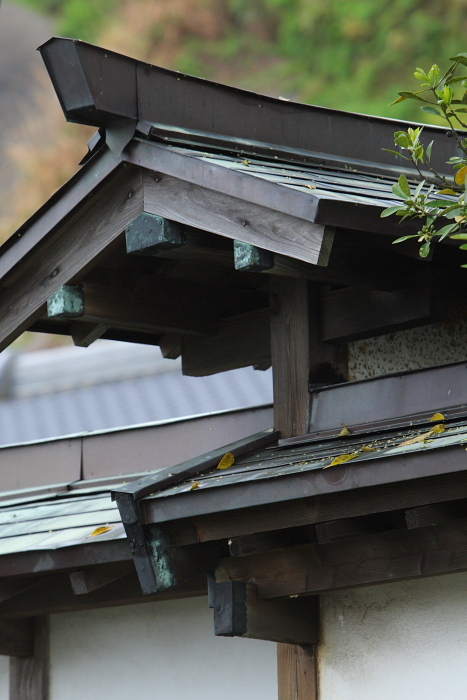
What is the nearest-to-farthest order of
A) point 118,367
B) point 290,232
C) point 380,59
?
1. point 290,232
2. point 118,367
3. point 380,59

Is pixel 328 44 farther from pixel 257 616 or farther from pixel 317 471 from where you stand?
pixel 317 471

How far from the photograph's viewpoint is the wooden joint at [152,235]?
133 inches

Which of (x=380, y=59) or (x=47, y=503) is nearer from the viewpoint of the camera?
(x=47, y=503)

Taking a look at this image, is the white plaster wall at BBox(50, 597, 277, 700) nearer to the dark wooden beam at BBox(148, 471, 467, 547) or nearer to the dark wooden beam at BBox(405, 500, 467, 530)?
the dark wooden beam at BBox(148, 471, 467, 547)

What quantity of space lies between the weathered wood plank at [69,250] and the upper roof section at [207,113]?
0.84 feet

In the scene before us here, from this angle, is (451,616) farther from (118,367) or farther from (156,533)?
(118,367)

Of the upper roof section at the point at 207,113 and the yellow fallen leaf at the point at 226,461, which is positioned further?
the yellow fallen leaf at the point at 226,461

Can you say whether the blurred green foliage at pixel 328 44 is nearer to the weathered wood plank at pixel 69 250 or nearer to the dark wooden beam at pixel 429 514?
the weathered wood plank at pixel 69 250

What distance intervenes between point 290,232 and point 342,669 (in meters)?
1.57

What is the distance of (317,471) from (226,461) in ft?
2.11

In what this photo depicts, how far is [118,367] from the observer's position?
1286cm

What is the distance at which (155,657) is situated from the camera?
4.17 meters

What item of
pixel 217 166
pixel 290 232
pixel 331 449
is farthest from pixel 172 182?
pixel 331 449

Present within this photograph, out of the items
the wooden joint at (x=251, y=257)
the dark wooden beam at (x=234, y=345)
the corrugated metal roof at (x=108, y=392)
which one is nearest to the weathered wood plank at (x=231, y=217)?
the wooden joint at (x=251, y=257)
